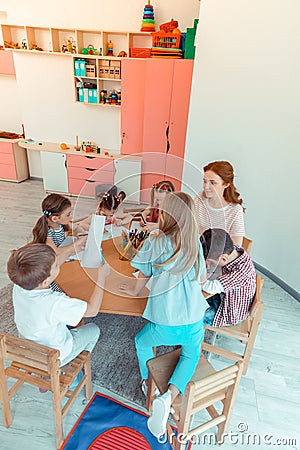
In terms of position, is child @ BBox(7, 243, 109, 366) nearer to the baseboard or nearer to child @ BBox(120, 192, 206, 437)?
child @ BBox(120, 192, 206, 437)

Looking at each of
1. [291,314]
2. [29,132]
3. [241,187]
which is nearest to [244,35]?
[241,187]

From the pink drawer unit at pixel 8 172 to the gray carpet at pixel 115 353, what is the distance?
297 centimetres

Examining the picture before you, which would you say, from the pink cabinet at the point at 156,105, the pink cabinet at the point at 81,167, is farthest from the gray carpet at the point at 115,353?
the pink cabinet at the point at 81,167

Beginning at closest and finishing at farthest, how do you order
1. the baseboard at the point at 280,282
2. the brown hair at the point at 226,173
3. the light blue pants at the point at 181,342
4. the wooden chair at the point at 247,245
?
the light blue pants at the point at 181,342 < the brown hair at the point at 226,173 < the wooden chair at the point at 247,245 < the baseboard at the point at 280,282

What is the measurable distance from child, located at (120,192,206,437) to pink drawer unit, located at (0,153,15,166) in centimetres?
404

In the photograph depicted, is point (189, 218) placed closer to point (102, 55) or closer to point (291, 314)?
point (291, 314)

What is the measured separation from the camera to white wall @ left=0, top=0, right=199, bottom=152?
4.03 meters

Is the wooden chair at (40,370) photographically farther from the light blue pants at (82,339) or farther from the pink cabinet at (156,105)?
the pink cabinet at (156,105)

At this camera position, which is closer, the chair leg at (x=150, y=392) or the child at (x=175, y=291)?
the child at (x=175, y=291)

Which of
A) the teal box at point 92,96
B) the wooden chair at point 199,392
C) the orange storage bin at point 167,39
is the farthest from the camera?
the teal box at point 92,96

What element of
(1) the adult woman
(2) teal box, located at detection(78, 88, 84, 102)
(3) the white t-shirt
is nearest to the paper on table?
(3) the white t-shirt

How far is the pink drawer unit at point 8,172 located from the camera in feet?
16.1

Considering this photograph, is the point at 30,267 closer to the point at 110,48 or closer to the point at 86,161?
the point at 86,161

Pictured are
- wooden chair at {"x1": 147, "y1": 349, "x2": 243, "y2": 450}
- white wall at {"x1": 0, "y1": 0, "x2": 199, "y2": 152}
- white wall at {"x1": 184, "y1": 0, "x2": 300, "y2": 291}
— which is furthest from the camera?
white wall at {"x1": 0, "y1": 0, "x2": 199, "y2": 152}
